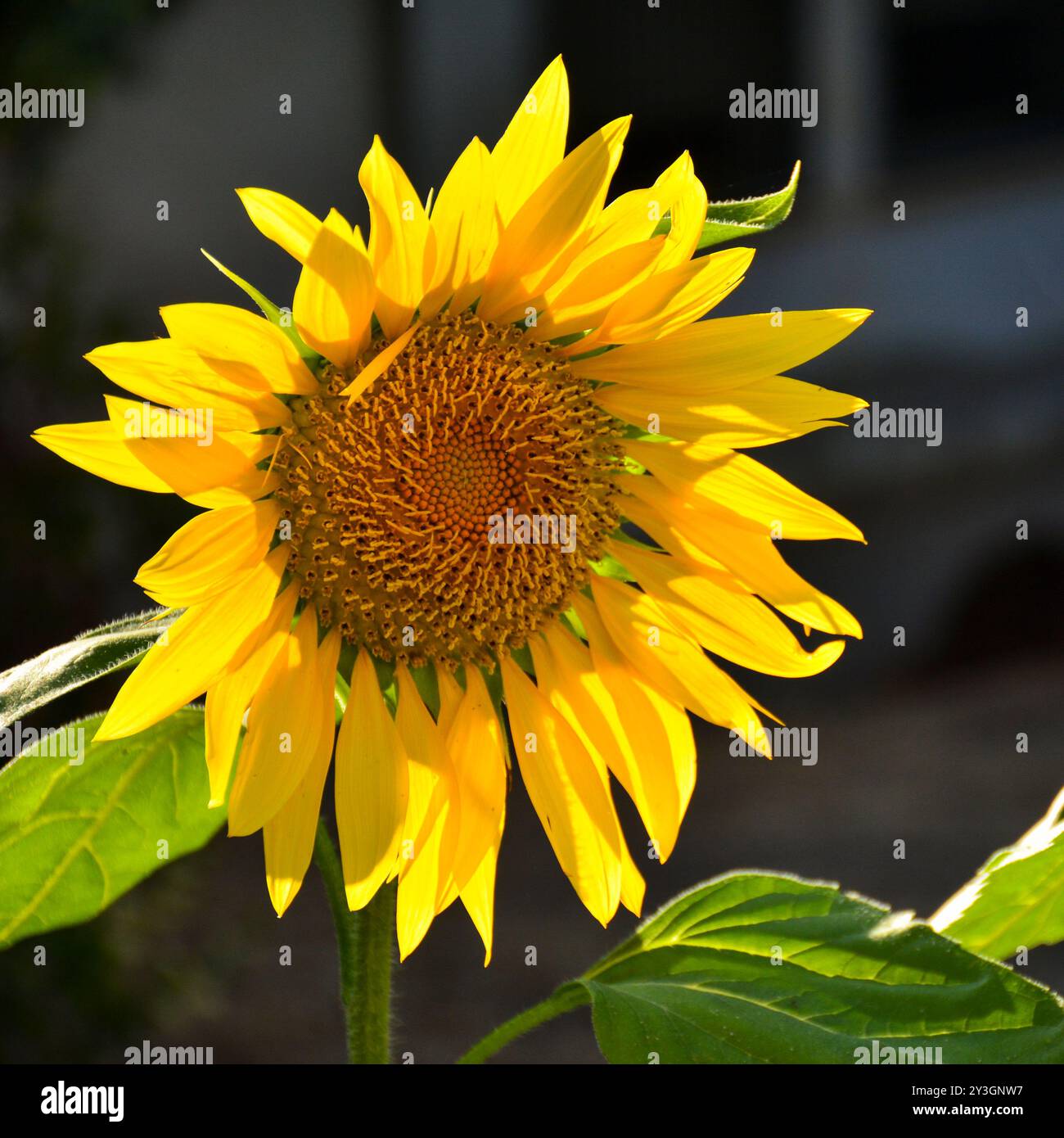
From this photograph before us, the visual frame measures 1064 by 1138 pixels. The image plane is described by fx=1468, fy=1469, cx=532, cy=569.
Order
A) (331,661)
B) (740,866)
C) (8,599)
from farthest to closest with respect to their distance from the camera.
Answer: (740,866) → (8,599) → (331,661)

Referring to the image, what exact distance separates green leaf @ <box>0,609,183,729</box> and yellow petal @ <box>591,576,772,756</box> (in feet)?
0.88

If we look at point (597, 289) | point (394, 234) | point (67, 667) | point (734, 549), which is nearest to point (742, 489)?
point (734, 549)

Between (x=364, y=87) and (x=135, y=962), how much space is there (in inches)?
90.9

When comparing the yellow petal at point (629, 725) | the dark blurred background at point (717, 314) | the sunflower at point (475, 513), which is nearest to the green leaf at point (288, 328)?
the sunflower at point (475, 513)

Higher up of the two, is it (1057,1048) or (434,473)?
(434,473)

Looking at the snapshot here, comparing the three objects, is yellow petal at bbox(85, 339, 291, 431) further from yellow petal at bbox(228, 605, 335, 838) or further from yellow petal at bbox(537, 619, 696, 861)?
yellow petal at bbox(537, 619, 696, 861)

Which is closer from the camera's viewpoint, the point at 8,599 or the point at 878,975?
the point at 878,975

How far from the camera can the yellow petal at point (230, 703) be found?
2.29 feet

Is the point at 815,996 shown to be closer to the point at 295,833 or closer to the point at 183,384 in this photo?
the point at 295,833

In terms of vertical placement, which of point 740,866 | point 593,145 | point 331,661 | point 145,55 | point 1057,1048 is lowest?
point 740,866

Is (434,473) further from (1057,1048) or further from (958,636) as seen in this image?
(958,636)

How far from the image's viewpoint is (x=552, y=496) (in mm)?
873

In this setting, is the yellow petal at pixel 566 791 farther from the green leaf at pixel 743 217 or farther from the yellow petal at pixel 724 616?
the green leaf at pixel 743 217

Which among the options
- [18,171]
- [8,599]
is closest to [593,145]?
[8,599]
